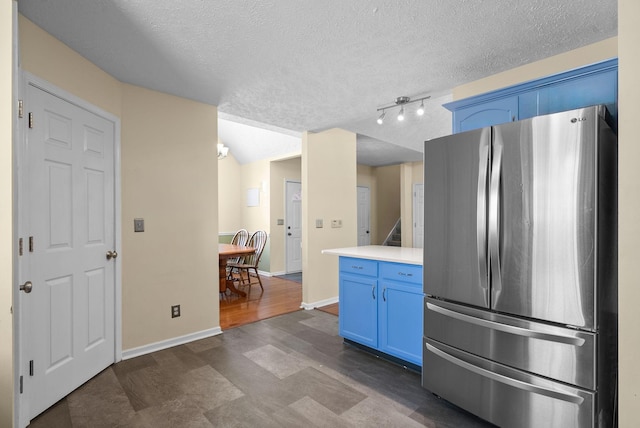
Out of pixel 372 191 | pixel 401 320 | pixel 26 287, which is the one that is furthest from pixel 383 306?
pixel 372 191

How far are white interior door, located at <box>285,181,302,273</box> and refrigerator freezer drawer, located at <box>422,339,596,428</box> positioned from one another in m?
4.81

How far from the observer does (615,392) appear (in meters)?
1.57

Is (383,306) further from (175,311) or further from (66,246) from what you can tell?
(66,246)

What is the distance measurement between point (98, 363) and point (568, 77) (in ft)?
12.5

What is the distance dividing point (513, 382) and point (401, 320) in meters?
0.92

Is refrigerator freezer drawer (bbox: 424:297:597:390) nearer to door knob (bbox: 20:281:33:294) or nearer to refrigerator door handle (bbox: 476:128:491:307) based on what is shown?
refrigerator door handle (bbox: 476:128:491:307)

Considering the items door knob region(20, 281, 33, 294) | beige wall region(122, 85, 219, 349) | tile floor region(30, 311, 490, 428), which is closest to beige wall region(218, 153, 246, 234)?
beige wall region(122, 85, 219, 349)

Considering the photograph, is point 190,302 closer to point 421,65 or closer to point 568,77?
point 421,65

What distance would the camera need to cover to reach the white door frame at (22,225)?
59.3 inches

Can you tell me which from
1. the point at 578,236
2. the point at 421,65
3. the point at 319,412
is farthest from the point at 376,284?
the point at 421,65

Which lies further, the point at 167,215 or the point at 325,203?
→ the point at 325,203

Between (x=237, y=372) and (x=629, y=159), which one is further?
(x=237, y=372)

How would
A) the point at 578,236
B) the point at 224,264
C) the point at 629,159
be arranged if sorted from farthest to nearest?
the point at 224,264
the point at 578,236
the point at 629,159

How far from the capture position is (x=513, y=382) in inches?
66.5
